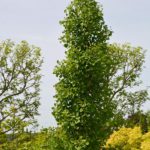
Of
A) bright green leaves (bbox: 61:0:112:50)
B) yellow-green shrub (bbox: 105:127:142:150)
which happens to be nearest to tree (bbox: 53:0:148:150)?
bright green leaves (bbox: 61:0:112:50)

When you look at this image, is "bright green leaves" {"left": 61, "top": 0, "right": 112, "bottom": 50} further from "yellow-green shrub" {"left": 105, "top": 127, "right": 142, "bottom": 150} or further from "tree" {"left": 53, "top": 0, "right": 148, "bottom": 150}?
"yellow-green shrub" {"left": 105, "top": 127, "right": 142, "bottom": 150}

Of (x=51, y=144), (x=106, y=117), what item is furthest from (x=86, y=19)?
(x=51, y=144)

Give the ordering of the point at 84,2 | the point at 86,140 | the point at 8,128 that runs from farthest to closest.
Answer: the point at 8,128 < the point at 84,2 < the point at 86,140

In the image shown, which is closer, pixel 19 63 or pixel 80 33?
pixel 80 33

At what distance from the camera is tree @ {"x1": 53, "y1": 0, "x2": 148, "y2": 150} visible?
3180 cm

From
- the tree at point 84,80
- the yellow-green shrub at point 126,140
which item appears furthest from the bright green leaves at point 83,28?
the yellow-green shrub at point 126,140

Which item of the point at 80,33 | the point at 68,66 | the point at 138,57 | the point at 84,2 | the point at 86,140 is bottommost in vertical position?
the point at 86,140

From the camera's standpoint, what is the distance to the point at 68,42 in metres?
33.2

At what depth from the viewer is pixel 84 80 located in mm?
32438

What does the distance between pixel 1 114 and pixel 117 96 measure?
17470 millimetres

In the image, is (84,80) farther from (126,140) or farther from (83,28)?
(126,140)

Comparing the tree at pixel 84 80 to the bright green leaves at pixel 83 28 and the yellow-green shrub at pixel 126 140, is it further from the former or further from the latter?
the yellow-green shrub at pixel 126 140

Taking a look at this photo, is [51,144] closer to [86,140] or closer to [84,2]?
[86,140]

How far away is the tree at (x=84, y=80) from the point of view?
31797mm
